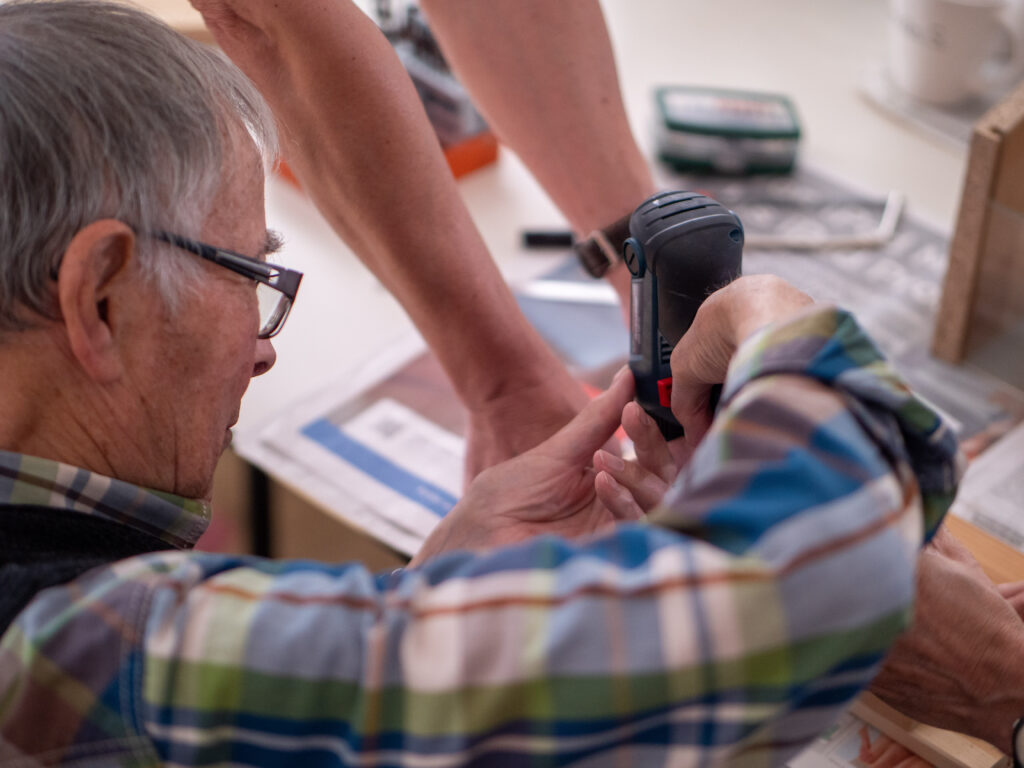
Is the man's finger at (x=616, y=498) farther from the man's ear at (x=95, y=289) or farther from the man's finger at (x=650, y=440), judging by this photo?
the man's ear at (x=95, y=289)

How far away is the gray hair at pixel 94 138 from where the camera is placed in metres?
0.58

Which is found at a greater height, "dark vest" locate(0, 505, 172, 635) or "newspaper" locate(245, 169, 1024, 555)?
"dark vest" locate(0, 505, 172, 635)

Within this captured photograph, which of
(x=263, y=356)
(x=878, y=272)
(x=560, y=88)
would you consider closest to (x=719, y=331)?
(x=263, y=356)

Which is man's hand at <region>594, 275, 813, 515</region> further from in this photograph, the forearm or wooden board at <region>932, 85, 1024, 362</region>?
wooden board at <region>932, 85, 1024, 362</region>

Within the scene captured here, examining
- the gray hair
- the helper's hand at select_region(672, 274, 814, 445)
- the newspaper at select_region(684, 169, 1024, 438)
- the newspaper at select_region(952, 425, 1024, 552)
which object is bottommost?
the newspaper at select_region(952, 425, 1024, 552)

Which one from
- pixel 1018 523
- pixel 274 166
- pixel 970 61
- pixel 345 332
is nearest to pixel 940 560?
pixel 1018 523

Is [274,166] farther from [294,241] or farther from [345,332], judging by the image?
[294,241]

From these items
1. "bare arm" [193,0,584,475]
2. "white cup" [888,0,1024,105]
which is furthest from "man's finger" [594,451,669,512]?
"white cup" [888,0,1024,105]

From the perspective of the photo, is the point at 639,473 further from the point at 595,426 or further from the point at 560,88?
the point at 560,88

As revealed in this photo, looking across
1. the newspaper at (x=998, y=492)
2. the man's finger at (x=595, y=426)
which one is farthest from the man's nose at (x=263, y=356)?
the newspaper at (x=998, y=492)

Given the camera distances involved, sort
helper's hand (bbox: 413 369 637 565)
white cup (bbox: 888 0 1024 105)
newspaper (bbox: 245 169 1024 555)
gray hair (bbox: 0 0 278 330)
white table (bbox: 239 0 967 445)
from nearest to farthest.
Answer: gray hair (bbox: 0 0 278 330) < helper's hand (bbox: 413 369 637 565) < newspaper (bbox: 245 169 1024 555) < white table (bbox: 239 0 967 445) < white cup (bbox: 888 0 1024 105)

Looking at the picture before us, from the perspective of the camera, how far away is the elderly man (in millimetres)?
481

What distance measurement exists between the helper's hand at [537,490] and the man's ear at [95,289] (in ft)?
1.04

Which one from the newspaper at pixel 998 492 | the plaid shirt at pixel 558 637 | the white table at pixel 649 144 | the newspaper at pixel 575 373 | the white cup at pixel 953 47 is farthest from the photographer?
the white cup at pixel 953 47
